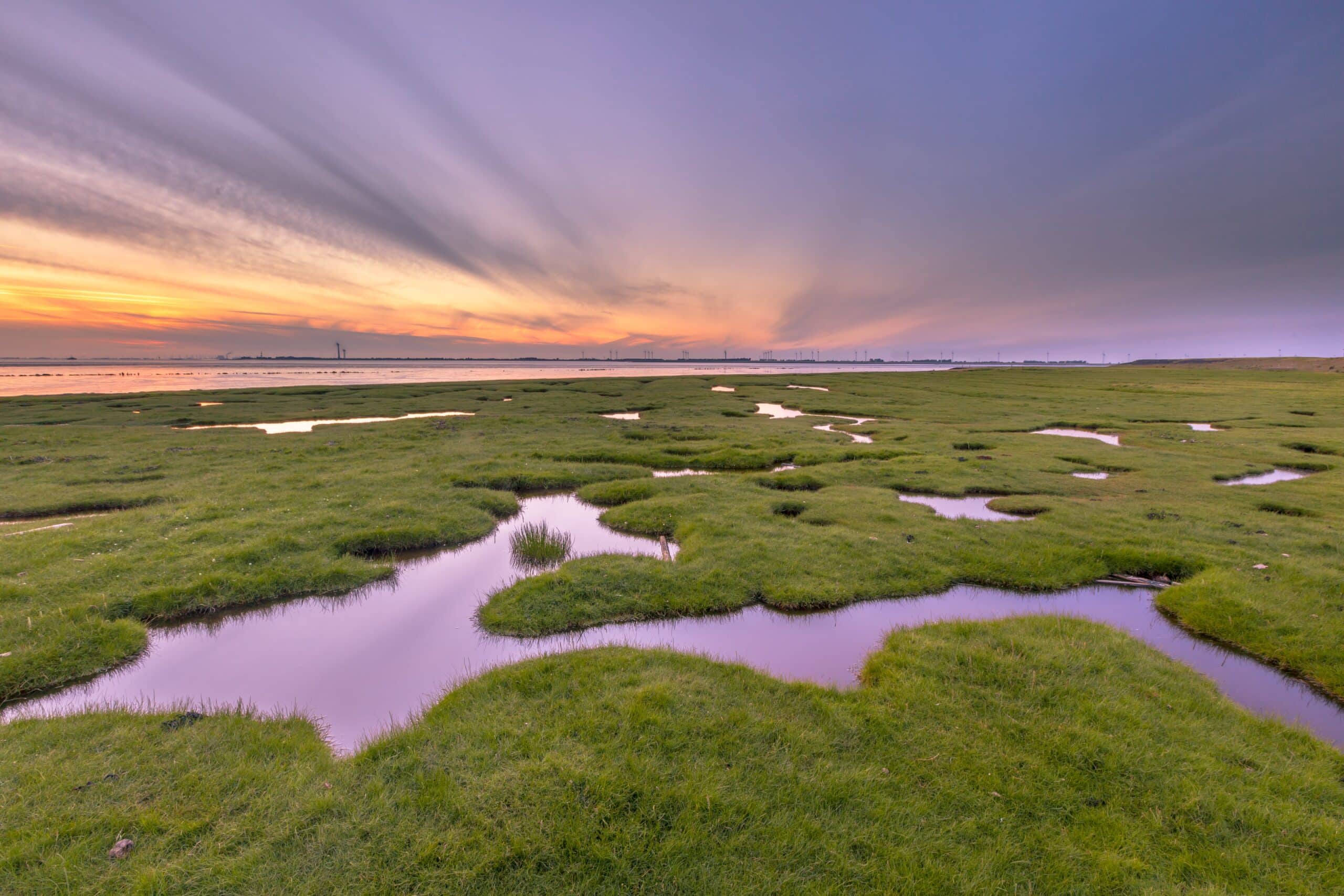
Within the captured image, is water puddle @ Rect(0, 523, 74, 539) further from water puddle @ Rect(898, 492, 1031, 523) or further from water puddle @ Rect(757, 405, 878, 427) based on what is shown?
water puddle @ Rect(757, 405, 878, 427)

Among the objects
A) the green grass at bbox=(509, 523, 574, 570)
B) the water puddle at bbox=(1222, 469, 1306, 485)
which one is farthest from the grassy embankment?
the green grass at bbox=(509, 523, 574, 570)

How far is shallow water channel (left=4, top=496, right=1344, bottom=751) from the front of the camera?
8.30 meters

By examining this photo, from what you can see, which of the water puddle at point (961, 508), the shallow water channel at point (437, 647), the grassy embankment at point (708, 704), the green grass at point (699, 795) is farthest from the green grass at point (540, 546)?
the water puddle at point (961, 508)

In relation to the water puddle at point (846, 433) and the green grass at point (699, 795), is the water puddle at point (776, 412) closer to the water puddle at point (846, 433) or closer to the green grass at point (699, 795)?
the water puddle at point (846, 433)

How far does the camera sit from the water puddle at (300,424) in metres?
36.8

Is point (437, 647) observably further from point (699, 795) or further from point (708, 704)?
point (699, 795)

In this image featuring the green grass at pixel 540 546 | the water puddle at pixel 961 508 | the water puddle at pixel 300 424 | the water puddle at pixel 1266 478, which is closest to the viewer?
the green grass at pixel 540 546

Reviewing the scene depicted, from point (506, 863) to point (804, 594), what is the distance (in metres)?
8.19

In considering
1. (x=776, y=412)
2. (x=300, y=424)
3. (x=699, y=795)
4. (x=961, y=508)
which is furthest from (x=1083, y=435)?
(x=300, y=424)

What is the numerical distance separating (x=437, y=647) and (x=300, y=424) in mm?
40574

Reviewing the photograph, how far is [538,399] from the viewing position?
5681 cm

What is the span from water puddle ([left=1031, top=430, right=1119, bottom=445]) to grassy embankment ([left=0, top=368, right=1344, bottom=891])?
984 cm

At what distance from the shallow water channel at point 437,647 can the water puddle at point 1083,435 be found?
87.6 feet

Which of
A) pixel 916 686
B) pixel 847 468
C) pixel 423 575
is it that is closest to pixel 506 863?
pixel 916 686
